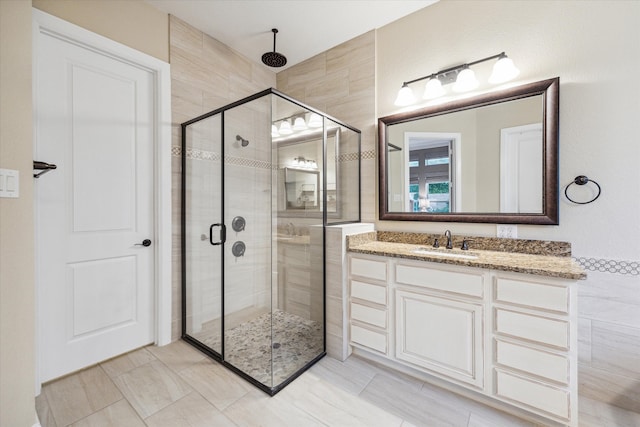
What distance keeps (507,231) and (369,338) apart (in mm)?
1230

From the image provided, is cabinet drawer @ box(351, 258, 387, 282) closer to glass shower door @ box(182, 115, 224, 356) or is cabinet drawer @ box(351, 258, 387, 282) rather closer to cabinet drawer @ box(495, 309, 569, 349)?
cabinet drawer @ box(495, 309, 569, 349)

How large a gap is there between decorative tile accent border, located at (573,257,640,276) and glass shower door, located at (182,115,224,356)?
2369 mm

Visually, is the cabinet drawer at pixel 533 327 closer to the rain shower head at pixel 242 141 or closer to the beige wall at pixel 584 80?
the beige wall at pixel 584 80

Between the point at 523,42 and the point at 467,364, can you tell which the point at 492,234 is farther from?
the point at 523,42

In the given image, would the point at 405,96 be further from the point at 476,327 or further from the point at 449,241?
the point at 476,327

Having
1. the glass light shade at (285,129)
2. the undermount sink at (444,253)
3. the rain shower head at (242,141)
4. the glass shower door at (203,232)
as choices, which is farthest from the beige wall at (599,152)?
the glass shower door at (203,232)

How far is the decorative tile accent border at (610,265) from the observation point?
150 centimetres

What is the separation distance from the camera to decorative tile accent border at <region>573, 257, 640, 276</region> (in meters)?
1.50

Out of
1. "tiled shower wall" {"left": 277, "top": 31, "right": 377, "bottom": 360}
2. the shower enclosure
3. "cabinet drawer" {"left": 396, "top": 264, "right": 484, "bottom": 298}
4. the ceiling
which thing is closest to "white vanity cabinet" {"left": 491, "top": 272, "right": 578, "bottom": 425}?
"cabinet drawer" {"left": 396, "top": 264, "right": 484, "bottom": 298}

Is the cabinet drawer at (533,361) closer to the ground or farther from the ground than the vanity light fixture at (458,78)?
closer to the ground

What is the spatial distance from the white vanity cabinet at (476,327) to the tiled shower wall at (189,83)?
0.99m

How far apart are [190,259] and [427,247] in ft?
6.45

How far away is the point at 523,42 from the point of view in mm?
1804

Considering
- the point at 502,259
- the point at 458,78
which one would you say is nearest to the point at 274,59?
the point at 458,78
